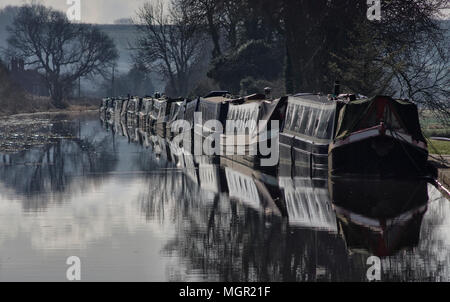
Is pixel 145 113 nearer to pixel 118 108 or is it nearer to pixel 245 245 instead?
pixel 118 108

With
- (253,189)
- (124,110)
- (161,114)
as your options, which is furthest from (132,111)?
(253,189)

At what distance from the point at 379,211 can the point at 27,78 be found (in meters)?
163

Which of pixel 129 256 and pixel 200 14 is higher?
pixel 200 14

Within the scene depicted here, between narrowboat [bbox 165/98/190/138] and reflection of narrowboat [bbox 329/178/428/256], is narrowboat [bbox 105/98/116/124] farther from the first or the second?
reflection of narrowboat [bbox 329/178/428/256]

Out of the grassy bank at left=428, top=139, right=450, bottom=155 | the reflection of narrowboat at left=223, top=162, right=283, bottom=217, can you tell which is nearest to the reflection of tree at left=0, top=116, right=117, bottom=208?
the reflection of narrowboat at left=223, top=162, right=283, bottom=217

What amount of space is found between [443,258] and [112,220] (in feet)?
20.4

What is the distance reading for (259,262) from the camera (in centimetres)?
1258

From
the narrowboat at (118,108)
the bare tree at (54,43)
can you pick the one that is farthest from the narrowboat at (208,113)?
the bare tree at (54,43)

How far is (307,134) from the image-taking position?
27125mm

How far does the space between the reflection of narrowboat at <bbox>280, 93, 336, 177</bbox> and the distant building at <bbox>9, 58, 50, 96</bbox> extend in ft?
391

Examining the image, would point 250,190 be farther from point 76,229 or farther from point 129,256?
point 129,256

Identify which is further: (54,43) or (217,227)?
(54,43)

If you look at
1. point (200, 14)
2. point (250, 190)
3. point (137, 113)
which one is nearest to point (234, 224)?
point (250, 190)

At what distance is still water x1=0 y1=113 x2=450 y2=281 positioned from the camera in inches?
479
